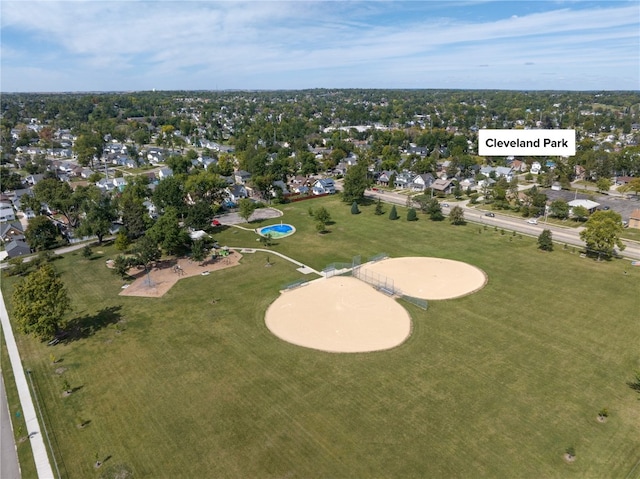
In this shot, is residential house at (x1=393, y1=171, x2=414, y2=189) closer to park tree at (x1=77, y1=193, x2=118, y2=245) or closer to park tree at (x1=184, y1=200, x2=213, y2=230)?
park tree at (x1=184, y1=200, x2=213, y2=230)

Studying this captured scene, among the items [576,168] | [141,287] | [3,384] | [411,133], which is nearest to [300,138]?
[411,133]

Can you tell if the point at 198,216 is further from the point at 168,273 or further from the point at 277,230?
the point at 277,230

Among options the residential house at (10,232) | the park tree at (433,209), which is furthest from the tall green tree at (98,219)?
the park tree at (433,209)

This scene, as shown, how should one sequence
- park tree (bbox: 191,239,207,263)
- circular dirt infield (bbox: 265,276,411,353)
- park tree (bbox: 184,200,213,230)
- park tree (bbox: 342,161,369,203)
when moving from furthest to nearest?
park tree (bbox: 342,161,369,203) < park tree (bbox: 184,200,213,230) < park tree (bbox: 191,239,207,263) < circular dirt infield (bbox: 265,276,411,353)

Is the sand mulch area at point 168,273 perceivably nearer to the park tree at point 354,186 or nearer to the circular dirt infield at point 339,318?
the circular dirt infield at point 339,318

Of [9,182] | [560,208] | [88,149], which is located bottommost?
[560,208]

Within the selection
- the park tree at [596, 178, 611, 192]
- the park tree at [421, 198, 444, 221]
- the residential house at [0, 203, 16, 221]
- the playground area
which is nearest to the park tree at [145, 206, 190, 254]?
the playground area

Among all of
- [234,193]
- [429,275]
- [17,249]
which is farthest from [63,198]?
[429,275]
